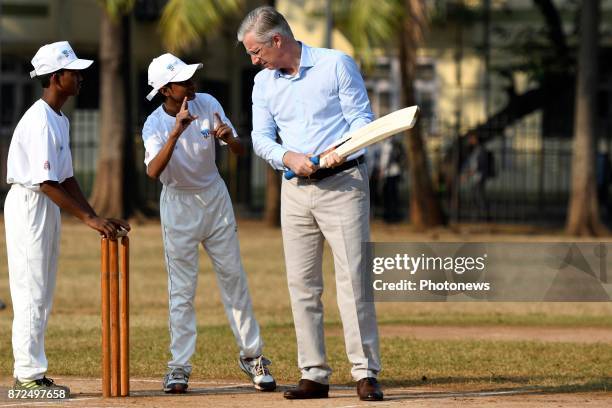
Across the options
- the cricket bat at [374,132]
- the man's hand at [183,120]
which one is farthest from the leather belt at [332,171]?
the man's hand at [183,120]

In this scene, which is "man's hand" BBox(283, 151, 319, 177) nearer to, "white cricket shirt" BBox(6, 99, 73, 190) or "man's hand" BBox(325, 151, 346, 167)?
"man's hand" BBox(325, 151, 346, 167)

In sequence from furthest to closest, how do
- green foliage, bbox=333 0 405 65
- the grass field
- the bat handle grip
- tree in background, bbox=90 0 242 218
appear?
1. tree in background, bbox=90 0 242 218
2. green foliage, bbox=333 0 405 65
3. the grass field
4. the bat handle grip

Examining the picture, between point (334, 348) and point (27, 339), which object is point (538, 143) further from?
point (27, 339)

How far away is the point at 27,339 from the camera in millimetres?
8500

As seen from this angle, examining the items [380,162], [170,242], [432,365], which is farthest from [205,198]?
[380,162]

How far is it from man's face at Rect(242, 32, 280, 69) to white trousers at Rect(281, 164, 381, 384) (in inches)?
27.0

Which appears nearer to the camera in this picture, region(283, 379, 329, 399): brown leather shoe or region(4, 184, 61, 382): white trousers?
region(4, 184, 61, 382): white trousers

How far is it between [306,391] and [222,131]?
1.57m

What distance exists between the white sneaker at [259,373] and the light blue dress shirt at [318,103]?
130 cm

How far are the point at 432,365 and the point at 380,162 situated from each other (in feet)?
62.8

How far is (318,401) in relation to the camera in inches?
337

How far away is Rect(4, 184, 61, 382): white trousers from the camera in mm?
8500

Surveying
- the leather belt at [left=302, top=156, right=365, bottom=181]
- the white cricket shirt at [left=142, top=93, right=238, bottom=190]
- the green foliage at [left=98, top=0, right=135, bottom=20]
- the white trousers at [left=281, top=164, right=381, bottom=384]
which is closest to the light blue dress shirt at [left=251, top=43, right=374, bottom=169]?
the leather belt at [left=302, top=156, right=365, bottom=181]

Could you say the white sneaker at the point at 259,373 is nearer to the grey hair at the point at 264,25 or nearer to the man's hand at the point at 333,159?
the man's hand at the point at 333,159
